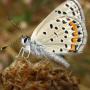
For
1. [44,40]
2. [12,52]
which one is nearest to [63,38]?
[44,40]

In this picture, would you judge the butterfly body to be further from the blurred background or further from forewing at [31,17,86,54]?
the blurred background

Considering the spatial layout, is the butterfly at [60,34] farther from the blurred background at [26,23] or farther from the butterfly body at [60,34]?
the blurred background at [26,23]

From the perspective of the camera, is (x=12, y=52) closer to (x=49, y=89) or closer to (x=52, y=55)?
(x=52, y=55)

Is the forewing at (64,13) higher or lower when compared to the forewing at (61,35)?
higher

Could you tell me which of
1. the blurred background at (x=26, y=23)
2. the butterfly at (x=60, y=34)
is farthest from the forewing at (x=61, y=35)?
the blurred background at (x=26, y=23)

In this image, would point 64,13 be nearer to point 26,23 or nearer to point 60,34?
point 60,34

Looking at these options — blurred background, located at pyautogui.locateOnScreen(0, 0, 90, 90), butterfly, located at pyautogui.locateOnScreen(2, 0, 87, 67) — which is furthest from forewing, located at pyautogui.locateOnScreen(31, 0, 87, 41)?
blurred background, located at pyautogui.locateOnScreen(0, 0, 90, 90)

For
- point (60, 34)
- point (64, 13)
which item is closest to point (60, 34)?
point (60, 34)

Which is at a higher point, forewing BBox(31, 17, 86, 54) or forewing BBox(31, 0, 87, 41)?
forewing BBox(31, 0, 87, 41)
